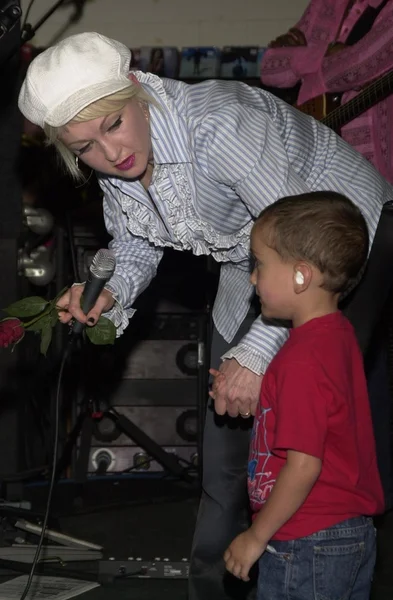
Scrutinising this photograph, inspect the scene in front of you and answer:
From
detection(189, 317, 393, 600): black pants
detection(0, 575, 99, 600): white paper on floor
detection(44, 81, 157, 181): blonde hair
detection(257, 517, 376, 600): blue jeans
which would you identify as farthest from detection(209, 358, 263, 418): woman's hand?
detection(0, 575, 99, 600): white paper on floor

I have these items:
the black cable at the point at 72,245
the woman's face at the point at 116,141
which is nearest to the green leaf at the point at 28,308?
the woman's face at the point at 116,141

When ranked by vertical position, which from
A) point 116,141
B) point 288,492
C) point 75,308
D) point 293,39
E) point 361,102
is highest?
point 293,39

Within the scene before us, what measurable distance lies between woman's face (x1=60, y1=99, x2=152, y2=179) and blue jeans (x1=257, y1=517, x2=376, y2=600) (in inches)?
26.5

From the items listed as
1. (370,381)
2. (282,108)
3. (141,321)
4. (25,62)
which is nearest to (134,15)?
(25,62)

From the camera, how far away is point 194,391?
376cm

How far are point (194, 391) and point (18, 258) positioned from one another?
93cm

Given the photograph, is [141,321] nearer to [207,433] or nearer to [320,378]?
[207,433]

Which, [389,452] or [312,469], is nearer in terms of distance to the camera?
[312,469]

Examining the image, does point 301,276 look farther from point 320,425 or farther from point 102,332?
point 102,332

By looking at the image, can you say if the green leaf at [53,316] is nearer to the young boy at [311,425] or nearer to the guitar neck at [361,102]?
the young boy at [311,425]

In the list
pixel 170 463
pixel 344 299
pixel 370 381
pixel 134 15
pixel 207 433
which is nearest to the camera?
pixel 344 299

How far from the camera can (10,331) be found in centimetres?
162

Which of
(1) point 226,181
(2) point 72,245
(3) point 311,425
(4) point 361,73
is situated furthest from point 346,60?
(3) point 311,425

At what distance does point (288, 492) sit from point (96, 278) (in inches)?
19.1
